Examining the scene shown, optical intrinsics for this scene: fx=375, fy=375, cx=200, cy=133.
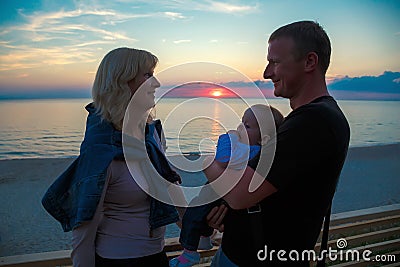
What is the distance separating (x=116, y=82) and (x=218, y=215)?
2.00 ft

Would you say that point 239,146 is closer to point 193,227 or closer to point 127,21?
point 193,227

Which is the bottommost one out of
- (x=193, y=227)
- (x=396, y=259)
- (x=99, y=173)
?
(x=396, y=259)

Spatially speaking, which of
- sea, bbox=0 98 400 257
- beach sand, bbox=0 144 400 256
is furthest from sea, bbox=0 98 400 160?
beach sand, bbox=0 144 400 256

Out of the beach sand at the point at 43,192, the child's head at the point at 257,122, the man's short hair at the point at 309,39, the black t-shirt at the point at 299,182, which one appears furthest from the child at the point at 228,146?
the beach sand at the point at 43,192

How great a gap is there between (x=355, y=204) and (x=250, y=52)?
6.97 metres

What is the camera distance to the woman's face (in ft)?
4.70

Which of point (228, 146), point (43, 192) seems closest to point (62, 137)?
point (43, 192)

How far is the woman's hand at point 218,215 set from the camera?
123cm

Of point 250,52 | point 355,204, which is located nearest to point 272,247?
point 250,52

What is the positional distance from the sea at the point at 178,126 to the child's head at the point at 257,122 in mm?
33

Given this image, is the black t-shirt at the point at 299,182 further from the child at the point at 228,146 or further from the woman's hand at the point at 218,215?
the child at the point at 228,146

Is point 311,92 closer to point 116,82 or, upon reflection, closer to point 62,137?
point 116,82

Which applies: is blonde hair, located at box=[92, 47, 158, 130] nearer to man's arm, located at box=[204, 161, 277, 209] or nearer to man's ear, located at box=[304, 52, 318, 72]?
man's arm, located at box=[204, 161, 277, 209]

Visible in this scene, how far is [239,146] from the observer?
1245mm
